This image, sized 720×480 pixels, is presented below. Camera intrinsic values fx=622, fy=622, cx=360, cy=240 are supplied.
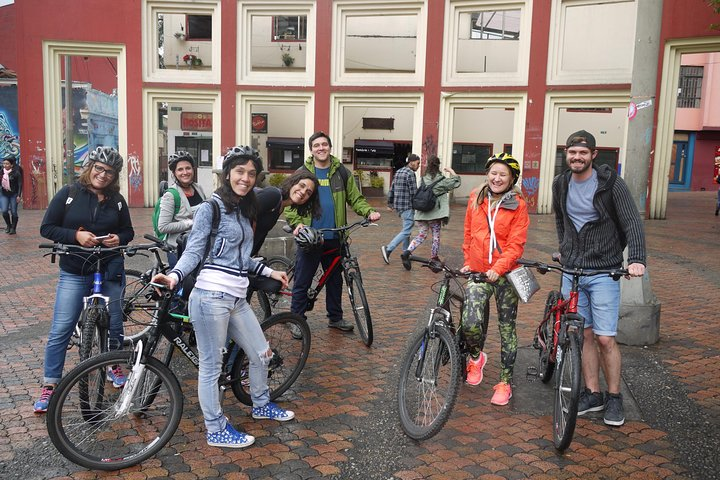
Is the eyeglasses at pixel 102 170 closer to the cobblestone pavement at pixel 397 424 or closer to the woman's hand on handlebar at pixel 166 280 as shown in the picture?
the woman's hand on handlebar at pixel 166 280

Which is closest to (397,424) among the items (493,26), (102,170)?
(102,170)

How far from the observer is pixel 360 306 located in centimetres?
594

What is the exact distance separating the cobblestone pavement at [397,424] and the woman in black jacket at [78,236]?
520mm

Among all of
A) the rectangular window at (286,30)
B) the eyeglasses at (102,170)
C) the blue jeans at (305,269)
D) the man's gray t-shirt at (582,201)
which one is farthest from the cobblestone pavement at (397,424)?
the rectangular window at (286,30)

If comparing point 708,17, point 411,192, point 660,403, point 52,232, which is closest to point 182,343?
point 52,232

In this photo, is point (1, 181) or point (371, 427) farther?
point (1, 181)

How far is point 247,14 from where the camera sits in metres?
20.4

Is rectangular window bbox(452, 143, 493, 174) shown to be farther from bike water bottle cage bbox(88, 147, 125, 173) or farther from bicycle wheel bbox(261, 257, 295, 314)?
bike water bottle cage bbox(88, 147, 125, 173)

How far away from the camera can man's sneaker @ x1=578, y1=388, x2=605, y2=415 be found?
449cm

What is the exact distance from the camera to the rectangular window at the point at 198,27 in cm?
2669

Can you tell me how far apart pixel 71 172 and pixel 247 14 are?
302 inches

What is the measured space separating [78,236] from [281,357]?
1.66 meters

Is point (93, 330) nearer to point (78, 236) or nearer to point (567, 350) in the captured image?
point (78, 236)

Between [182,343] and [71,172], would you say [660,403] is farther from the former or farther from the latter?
[71,172]
